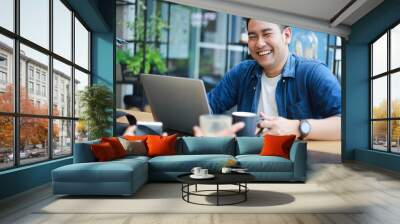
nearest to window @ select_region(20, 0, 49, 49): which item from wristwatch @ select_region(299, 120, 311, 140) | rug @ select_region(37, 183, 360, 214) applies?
rug @ select_region(37, 183, 360, 214)

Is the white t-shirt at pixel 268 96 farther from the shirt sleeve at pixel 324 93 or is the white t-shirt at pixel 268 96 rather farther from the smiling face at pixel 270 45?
the shirt sleeve at pixel 324 93

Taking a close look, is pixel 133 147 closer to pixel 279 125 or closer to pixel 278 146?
pixel 278 146

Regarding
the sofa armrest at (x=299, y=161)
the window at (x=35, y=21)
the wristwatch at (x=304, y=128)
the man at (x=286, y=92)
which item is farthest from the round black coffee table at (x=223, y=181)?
the wristwatch at (x=304, y=128)

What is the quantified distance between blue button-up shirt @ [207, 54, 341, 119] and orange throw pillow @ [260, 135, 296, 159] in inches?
121

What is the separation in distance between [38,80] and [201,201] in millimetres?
3002

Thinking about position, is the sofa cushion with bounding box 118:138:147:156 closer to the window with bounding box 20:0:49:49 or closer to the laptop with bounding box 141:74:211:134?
the window with bounding box 20:0:49:49

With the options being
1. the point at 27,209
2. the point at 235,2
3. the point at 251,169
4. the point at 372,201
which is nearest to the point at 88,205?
the point at 27,209

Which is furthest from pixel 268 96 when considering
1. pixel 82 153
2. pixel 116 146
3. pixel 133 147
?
pixel 82 153

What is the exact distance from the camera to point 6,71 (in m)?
4.72

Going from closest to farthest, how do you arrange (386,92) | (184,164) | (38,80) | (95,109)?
(184,164)
(38,80)
(95,109)
(386,92)

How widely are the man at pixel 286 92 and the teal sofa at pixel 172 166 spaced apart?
284 centimetres

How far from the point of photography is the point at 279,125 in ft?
29.9

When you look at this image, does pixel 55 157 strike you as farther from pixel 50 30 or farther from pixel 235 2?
pixel 235 2

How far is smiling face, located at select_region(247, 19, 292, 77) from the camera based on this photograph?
30.0ft
